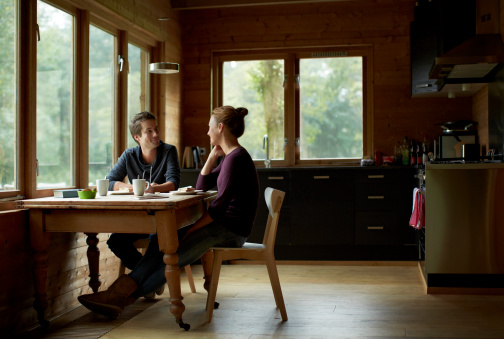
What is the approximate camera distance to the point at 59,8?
12.3ft

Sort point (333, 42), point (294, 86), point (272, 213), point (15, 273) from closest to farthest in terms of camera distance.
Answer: point (15, 273), point (272, 213), point (333, 42), point (294, 86)

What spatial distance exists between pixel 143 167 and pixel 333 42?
2.75m

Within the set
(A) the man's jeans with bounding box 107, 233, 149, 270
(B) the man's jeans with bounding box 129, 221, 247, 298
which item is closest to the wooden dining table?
(B) the man's jeans with bounding box 129, 221, 247, 298

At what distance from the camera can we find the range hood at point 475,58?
4203 millimetres

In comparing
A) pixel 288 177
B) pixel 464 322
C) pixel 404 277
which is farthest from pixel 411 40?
pixel 464 322

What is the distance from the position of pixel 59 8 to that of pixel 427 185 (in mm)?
2642

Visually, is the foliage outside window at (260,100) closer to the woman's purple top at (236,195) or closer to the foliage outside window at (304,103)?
the foliage outside window at (304,103)

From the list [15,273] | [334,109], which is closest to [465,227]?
[334,109]

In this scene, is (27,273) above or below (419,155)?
below

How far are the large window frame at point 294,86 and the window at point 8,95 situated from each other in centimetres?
291

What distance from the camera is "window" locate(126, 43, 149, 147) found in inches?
191

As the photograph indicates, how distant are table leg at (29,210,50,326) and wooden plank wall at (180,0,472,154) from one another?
3.00 m

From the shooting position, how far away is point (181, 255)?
3.21 metres

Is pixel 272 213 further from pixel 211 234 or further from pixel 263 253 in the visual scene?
pixel 211 234
